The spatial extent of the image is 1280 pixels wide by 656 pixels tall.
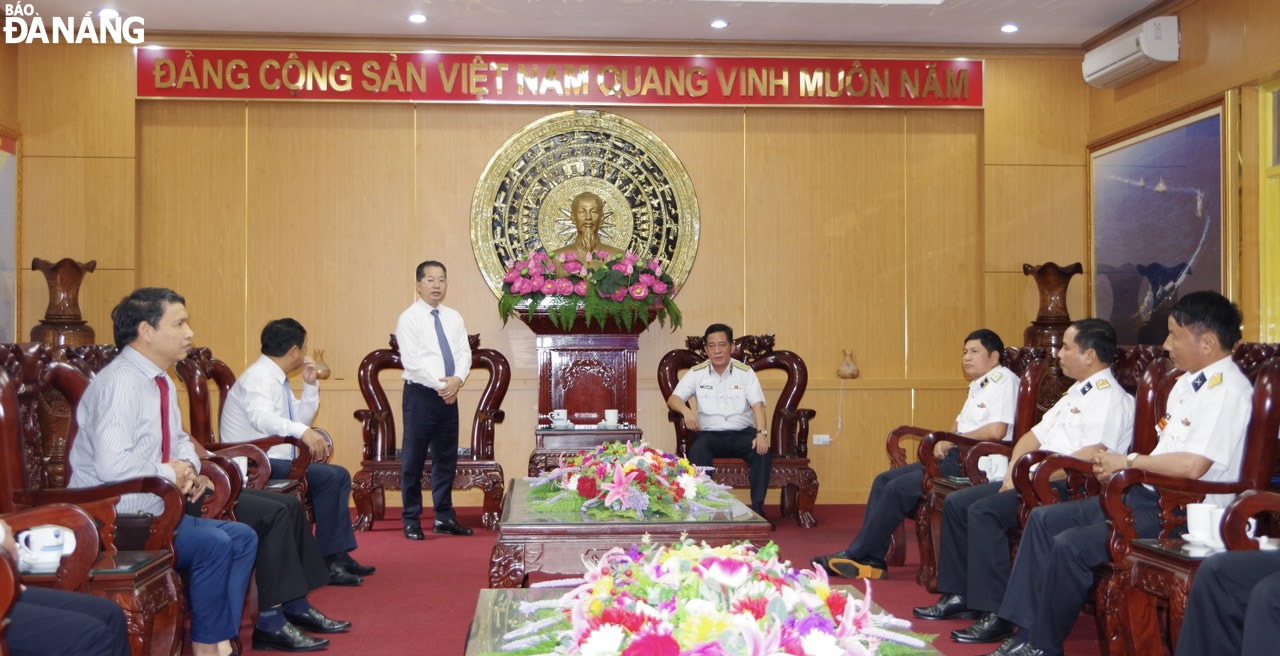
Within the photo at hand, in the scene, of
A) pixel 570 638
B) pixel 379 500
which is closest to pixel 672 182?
pixel 379 500

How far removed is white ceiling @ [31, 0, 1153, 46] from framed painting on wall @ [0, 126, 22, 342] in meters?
0.85

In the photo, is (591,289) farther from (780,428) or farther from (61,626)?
(61,626)

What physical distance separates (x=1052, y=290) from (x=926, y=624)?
3.75 m

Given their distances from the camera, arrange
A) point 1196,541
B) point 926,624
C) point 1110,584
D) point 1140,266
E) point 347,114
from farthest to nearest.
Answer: point 347,114 < point 1140,266 < point 926,624 < point 1110,584 < point 1196,541

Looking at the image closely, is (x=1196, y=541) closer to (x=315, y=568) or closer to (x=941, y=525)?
(x=941, y=525)

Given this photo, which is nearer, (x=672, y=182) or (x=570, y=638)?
(x=570, y=638)

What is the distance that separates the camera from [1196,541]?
10.1 feet

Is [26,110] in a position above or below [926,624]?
above

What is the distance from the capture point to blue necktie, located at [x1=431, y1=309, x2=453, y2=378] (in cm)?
607

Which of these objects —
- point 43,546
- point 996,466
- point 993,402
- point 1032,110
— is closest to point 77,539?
point 43,546

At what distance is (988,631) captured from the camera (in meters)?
3.88

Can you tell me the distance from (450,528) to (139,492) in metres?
3.01

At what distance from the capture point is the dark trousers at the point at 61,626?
8.00ft

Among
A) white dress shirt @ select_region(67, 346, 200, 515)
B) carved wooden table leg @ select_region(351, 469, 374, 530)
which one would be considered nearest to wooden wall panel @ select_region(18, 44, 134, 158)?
carved wooden table leg @ select_region(351, 469, 374, 530)
